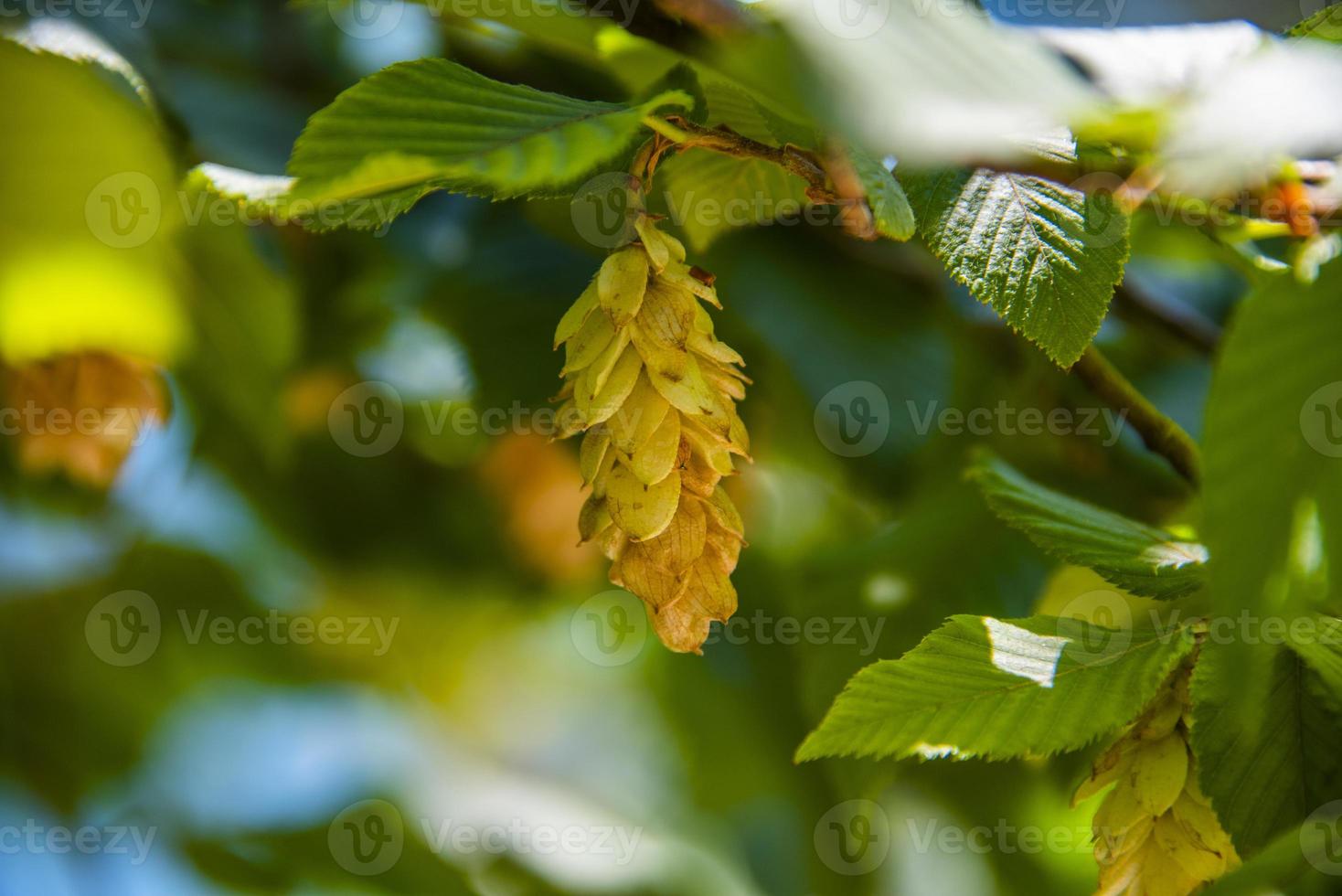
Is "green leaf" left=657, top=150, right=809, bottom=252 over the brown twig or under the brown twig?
over

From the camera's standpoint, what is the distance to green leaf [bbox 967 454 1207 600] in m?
0.71

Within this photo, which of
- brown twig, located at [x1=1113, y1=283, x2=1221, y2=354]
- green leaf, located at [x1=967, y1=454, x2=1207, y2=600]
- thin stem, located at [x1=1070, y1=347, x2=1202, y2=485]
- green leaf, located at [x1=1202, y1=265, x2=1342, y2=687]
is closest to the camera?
green leaf, located at [x1=1202, y1=265, x2=1342, y2=687]

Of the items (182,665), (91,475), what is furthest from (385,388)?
(182,665)

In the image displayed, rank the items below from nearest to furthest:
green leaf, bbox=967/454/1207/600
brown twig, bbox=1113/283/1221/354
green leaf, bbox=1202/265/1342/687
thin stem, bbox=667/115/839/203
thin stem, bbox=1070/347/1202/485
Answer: green leaf, bbox=1202/265/1342/687
thin stem, bbox=667/115/839/203
green leaf, bbox=967/454/1207/600
thin stem, bbox=1070/347/1202/485
brown twig, bbox=1113/283/1221/354

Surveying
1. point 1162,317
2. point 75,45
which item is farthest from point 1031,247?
point 75,45

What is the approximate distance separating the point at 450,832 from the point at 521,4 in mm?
1461

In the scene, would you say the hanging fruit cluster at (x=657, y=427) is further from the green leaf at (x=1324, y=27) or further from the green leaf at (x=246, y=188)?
the green leaf at (x=1324, y=27)

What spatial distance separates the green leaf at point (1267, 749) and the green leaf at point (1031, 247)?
0.20m

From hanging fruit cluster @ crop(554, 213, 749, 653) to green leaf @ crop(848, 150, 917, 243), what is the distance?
11 cm

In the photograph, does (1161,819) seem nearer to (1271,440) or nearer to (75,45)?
(1271,440)

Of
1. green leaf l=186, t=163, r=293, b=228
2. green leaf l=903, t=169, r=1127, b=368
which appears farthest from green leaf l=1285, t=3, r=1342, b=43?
green leaf l=186, t=163, r=293, b=228

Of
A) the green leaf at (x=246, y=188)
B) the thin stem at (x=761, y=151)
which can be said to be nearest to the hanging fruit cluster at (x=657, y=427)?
the thin stem at (x=761, y=151)

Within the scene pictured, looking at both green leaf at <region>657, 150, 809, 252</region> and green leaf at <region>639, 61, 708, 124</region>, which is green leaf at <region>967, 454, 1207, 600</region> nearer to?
green leaf at <region>657, 150, 809, 252</region>

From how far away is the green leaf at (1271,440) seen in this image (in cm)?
43
